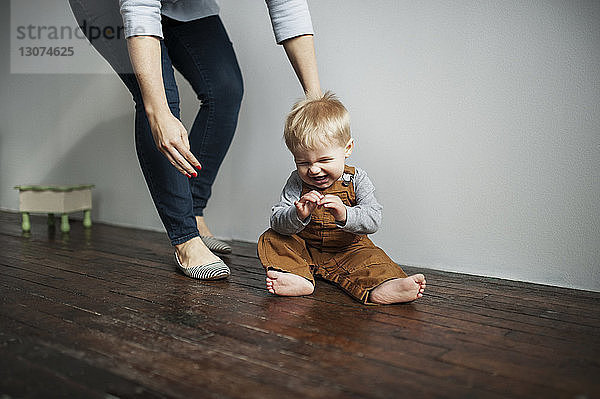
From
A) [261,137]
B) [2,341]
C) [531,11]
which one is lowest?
[2,341]

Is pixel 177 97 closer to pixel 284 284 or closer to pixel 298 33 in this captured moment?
pixel 298 33

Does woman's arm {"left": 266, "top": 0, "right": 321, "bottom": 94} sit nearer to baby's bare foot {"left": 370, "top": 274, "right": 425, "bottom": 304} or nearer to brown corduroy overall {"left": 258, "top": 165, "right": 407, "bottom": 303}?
brown corduroy overall {"left": 258, "top": 165, "right": 407, "bottom": 303}

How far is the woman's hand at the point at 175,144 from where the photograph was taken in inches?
43.9

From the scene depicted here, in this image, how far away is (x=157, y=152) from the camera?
137 centimetres

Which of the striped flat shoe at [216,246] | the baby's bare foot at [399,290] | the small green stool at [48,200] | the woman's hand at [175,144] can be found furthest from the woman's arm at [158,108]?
the small green stool at [48,200]

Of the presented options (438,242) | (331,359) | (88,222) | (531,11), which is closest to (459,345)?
(331,359)

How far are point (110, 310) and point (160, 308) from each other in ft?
0.30

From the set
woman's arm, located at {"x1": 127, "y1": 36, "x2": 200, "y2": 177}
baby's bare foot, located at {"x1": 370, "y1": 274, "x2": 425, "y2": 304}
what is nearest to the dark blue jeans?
woman's arm, located at {"x1": 127, "y1": 36, "x2": 200, "y2": 177}

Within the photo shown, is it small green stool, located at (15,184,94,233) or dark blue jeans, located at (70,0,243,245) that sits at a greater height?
dark blue jeans, located at (70,0,243,245)

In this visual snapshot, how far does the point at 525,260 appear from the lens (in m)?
1.40

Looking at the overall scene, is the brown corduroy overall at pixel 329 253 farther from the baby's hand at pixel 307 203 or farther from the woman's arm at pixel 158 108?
the woman's arm at pixel 158 108

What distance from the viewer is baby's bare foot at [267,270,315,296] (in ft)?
3.92

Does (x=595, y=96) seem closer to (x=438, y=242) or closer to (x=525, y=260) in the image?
(x=525, y=260)

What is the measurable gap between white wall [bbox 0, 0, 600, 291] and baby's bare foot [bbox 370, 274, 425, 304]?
0.40m
